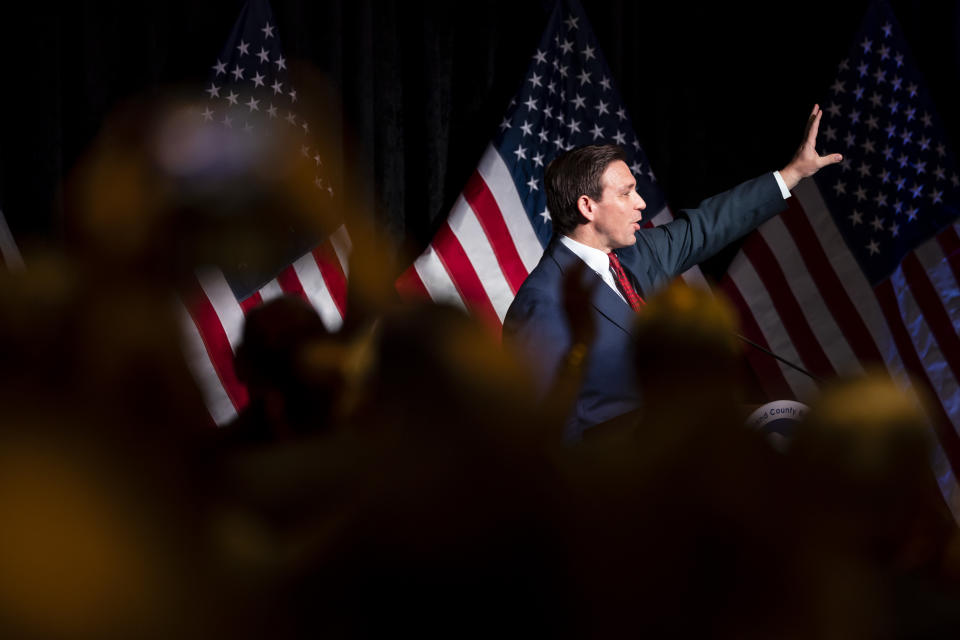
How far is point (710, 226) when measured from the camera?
1785 mm

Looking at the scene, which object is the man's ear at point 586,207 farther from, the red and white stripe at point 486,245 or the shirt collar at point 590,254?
the red and white stripe at point 486,245

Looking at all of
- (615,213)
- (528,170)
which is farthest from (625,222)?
(528,170)

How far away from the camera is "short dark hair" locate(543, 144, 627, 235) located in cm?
169

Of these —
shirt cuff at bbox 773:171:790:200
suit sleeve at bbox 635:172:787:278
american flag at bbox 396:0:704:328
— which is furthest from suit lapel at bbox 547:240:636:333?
shirt cuff at bbox 773:171:790:200

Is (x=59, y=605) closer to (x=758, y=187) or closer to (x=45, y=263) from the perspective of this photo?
(x=45, y=263)

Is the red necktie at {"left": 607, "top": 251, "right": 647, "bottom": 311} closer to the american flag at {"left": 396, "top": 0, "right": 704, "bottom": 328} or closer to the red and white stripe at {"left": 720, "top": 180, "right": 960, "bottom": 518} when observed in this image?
the american flag at {"left": 396, "top": 0, "right": 704, "bottom": 328}

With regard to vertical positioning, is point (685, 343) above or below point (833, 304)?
above

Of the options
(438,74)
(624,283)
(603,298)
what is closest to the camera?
(603,298)

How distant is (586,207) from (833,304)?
82cm

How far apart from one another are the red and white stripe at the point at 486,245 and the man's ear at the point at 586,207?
0.38 meters

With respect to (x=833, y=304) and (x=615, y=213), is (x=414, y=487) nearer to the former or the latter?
(x=615, y=213)

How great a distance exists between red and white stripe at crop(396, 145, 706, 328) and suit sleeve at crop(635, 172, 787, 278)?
31 centimetres

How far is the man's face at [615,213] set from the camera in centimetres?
165

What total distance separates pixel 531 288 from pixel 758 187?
0.61m
